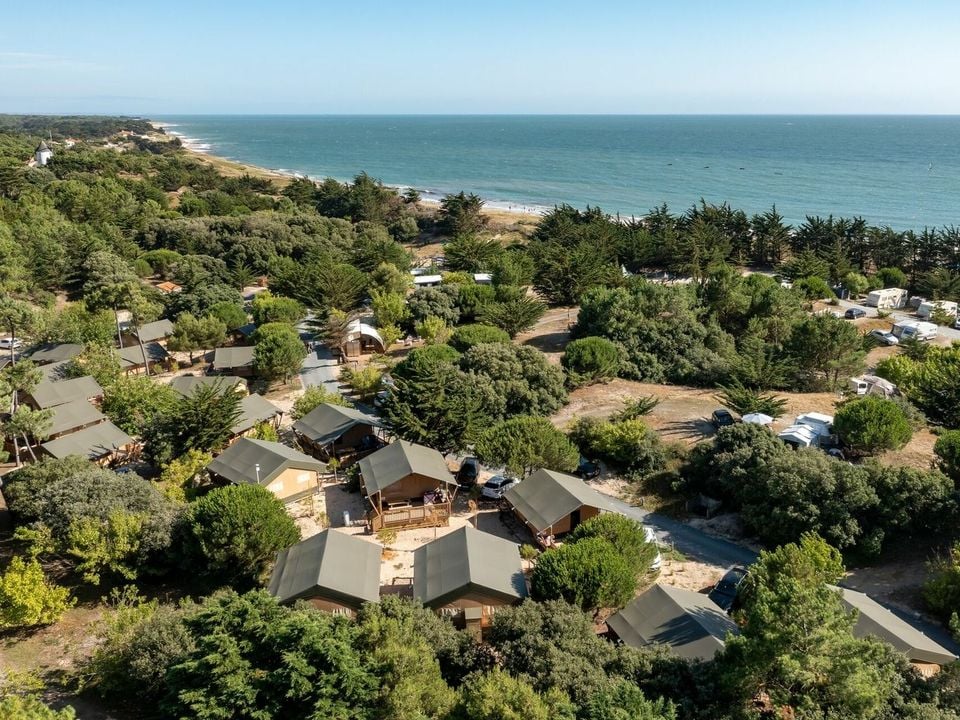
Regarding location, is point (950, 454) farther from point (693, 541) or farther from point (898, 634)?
point (898, 634)

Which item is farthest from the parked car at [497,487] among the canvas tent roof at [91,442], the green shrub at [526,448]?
the canvas tent roof at [91,442]

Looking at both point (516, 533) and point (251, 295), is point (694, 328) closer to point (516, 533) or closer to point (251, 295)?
point (516, 533)

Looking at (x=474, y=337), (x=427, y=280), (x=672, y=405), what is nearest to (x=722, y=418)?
(x=672, y=405)

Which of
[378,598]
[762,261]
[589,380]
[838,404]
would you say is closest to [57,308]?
[589,380]

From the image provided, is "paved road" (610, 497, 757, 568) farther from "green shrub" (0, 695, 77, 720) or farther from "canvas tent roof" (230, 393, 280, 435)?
"green shrub" (0, 695, 77, 720)

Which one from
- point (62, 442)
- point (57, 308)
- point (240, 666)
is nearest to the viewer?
point (240, 666)

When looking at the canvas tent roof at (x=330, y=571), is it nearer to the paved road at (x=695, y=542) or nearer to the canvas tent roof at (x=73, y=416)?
the paved road at (x=695, y=542)
